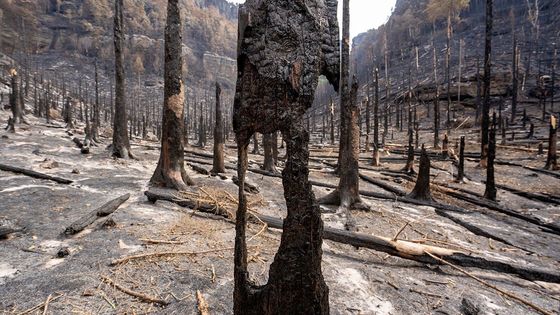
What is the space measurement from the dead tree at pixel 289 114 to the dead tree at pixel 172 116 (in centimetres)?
532

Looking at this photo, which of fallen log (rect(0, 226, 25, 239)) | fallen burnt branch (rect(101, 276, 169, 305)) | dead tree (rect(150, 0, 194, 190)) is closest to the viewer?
fallen burnt branch (rect(101, 276, 169, 305))

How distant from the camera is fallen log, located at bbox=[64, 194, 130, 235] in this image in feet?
14.0

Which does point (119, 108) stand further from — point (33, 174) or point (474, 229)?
point (474, 229)

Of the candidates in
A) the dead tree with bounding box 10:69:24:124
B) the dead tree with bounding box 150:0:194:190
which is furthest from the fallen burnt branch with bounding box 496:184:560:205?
the dead tree with bounding box 10:69:24:124

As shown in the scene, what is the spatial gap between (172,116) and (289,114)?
576 cm

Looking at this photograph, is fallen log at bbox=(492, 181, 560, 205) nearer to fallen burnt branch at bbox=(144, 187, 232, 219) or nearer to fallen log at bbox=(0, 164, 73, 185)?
fallen burnt branch at bbox=(144, 187, 232, 219)

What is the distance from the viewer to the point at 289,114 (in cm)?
220

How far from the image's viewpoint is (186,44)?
86.7 m

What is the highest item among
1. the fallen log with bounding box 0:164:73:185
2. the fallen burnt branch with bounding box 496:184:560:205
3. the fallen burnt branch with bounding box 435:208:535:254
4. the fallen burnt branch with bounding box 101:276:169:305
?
the fallen log with bounding box 0:164:73:185

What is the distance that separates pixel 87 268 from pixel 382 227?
526 cm

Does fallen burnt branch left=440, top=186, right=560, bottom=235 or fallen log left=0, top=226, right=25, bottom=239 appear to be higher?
fallen log left=0, top=226, right=25, bottom=239

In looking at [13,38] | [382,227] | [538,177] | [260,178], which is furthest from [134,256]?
[13,38]

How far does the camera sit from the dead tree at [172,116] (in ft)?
23.5

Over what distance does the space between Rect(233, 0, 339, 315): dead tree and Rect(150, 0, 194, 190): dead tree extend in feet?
17.5
